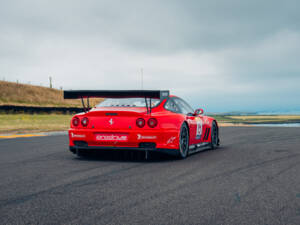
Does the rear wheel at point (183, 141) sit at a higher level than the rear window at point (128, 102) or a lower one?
lower

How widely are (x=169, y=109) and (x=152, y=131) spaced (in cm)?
79

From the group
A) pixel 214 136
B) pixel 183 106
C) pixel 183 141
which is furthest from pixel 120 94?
pixel 214 136

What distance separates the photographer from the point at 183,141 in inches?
292

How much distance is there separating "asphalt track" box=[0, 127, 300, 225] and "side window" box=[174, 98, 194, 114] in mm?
1226

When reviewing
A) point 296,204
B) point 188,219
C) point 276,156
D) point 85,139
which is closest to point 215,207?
point 188,219

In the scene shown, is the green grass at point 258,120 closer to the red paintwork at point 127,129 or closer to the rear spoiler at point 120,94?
the red paintwork at point 127,129

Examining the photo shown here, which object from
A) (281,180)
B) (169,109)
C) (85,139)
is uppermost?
(169,109)

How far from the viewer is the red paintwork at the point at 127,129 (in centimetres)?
673

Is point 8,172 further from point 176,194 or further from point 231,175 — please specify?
point 231,175

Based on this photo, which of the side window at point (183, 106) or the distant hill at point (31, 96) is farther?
the distant hill at point (31, 96)

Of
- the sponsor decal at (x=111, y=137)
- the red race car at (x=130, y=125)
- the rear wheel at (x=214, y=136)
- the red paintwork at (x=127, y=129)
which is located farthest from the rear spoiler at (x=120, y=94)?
the rear wheel at (x=214, y=136)

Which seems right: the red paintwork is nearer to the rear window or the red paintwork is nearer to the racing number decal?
the rear window

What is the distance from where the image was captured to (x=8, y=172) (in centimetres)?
570

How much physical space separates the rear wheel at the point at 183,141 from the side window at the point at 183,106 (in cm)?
45
